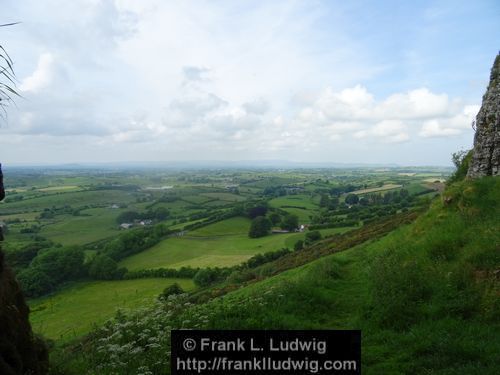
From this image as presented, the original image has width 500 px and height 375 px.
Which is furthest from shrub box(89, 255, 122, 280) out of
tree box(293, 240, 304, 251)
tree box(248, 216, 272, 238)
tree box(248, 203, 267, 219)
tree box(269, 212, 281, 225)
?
tree box(248, 203, 267, 219)

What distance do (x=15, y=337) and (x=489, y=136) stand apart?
18988 mm

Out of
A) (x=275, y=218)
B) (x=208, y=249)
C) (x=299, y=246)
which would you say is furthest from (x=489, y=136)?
(x=275, y=218)

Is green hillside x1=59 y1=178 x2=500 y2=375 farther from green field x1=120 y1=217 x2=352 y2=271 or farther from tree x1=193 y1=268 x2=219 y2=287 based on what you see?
green field x1=120 y1=217 x2=352 y2=271

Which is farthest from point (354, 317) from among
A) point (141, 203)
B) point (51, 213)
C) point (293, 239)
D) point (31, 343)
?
point (141, 203)

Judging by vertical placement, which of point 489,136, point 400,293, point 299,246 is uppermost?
point 489,136

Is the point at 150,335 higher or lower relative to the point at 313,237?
higher

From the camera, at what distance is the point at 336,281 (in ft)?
44.4

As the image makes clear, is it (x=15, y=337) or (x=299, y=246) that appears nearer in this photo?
(x=15, y=337)

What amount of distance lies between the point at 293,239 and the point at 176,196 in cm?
8818

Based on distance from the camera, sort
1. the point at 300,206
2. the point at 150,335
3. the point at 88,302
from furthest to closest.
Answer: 1. the point at 300,206
2. the point at 88,302
3. the point at 150,335

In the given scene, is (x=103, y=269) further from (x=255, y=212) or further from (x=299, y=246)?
(x=255, y=212)

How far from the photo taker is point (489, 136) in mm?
16094

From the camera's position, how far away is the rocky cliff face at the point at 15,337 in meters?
5.62

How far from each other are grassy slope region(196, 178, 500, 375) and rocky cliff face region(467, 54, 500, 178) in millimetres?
2085
